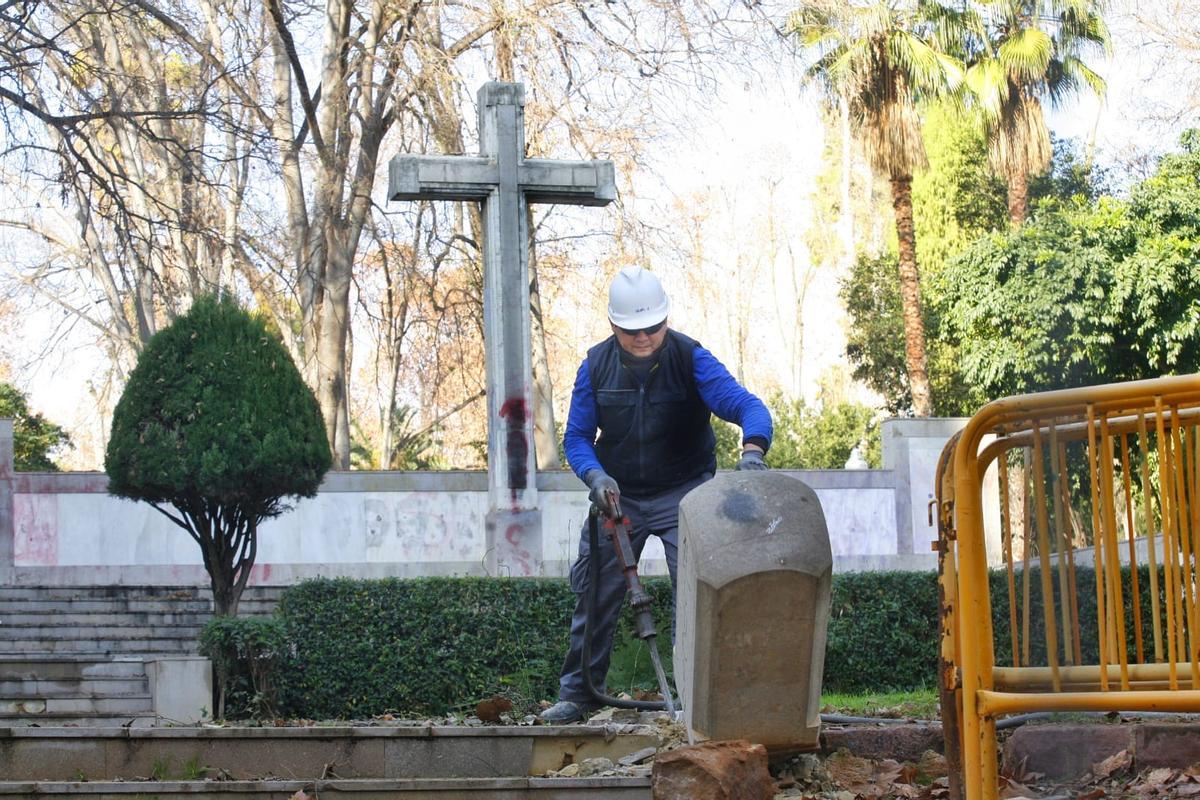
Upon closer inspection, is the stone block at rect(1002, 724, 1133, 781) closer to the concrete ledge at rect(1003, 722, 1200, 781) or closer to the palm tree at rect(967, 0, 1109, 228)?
the concrete ledge at rect(1003, 722, 1200, 781)

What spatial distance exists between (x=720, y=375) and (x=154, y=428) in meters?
6.06

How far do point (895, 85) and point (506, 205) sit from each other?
15049 millimetres

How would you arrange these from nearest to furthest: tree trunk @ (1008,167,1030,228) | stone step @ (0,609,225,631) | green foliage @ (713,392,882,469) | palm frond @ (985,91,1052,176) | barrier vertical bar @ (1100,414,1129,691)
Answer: barrier vertical bar @ (1100,414,1129,691) → stone step @ (0,609,225,631) → palm frond @ (985,91,1052,176) → tree trunk @ (1008,167,1030,228) → green foliage @ (713,392,882,469)

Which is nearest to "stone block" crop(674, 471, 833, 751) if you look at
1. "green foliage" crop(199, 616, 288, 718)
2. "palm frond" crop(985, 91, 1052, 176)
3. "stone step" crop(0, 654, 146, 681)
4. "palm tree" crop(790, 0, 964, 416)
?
"green foliage" crop(199, 616, 288, 718)

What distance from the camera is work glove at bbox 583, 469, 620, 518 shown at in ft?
18.8

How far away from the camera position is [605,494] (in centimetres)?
574

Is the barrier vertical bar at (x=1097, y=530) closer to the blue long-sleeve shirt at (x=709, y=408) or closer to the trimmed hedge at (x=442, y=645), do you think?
the blue long-sleeve shirt at (x=709, y=408)

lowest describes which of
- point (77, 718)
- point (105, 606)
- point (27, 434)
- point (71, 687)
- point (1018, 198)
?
point (77, 718)

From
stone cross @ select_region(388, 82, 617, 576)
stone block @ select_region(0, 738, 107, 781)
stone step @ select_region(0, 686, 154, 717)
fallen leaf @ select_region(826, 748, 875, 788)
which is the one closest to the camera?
fallen leaf @ select_region(826, 748, 875, 788)

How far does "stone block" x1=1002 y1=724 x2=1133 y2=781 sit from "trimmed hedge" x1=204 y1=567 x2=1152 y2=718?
140 inches

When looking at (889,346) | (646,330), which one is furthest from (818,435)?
(646,330)

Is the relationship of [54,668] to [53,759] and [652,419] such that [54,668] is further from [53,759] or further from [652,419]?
[652,419]

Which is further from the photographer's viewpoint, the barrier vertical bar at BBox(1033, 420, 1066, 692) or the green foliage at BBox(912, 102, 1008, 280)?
the green foliage at BBox(912, 102, 1008, 280)

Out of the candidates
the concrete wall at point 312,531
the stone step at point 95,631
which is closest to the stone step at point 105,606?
the stone step at point 95,631
